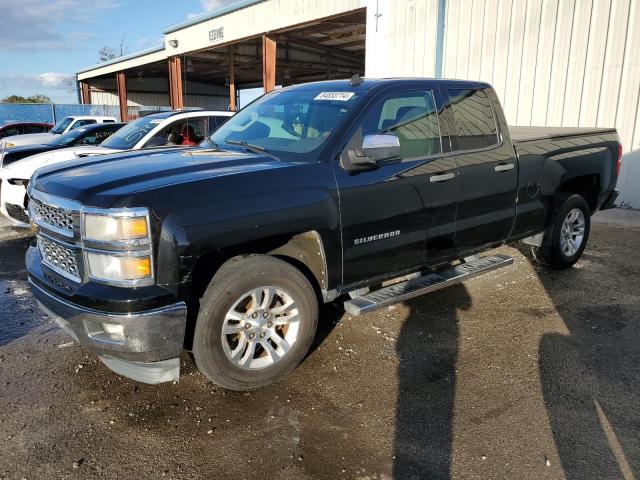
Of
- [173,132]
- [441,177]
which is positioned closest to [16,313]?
[173,132]

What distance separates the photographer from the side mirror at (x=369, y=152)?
3523 millimetres

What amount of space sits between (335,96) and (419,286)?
65.0 inches

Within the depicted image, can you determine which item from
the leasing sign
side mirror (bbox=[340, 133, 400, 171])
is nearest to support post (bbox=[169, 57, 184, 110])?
the leasing sign

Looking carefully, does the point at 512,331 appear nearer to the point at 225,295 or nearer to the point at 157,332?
the point at 225,295

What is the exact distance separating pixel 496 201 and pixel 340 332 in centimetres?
185

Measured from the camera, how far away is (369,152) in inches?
139

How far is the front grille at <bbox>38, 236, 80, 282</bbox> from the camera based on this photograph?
10.1 ft

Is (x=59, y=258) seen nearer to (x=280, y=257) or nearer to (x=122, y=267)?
(x=122, y=267)

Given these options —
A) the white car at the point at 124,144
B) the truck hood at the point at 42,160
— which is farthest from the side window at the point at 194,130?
the truck hood at the point at 42,160

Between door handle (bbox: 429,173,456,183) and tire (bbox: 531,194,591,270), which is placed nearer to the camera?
door handle (bbox: 429,173,456,183)

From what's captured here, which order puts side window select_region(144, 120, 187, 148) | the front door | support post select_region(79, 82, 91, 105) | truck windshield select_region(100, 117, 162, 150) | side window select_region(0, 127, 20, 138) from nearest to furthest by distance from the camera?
the front door
truck windshield select_region(100, 117, 162, 150)
side window select_region(144, 120, 187, 148)
side window select_region(0, 127, 20, 138)
support post select_region(79, 82, 91, 105)

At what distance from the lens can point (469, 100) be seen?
15.4ft

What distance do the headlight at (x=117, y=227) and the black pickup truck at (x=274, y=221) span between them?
0.4 inches

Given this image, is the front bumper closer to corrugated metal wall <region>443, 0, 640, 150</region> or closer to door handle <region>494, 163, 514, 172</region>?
door handle <region>494, 163, 514, 172</region>
